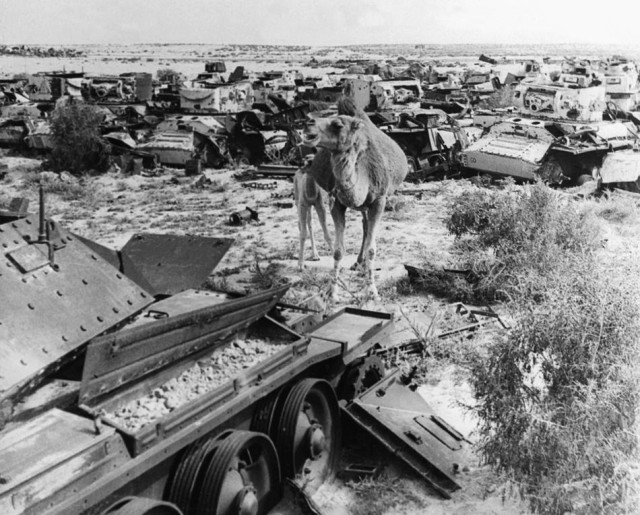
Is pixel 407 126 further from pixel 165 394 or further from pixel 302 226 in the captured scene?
pixel 165 394

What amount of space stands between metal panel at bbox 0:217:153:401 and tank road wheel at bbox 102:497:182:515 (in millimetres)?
932

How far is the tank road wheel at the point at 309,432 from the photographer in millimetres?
5718

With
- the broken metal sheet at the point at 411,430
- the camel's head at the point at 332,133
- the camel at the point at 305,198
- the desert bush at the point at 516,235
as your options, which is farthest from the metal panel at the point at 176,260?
the desert bush at the point at 516,235

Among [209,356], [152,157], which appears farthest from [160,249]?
[152,157]

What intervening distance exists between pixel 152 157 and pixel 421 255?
35.5ft

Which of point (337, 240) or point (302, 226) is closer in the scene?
point (337, 240)

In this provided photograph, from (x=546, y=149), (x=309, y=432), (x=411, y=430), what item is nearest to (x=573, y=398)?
(x=411, y=430)

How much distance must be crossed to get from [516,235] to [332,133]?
3.40m

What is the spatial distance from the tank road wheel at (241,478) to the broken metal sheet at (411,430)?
1037 mm

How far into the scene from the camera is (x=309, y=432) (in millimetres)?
5891

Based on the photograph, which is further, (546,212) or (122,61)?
(122,61)

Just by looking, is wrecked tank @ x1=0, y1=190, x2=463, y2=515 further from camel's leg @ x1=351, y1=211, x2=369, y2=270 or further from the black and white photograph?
camel's leg @ x1=351, y1=211, x2=369, y2=270

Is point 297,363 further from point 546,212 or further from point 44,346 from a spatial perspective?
point 546,212

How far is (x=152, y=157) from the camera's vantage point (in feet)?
68.9
